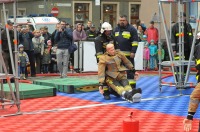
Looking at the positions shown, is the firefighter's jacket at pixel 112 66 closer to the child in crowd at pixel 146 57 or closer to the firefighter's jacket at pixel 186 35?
the firefighter's jacket at pixel 186 35

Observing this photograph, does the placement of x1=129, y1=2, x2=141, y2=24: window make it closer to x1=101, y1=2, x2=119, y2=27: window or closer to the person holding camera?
x1=101, y1=2, x2=119, y2=27: window

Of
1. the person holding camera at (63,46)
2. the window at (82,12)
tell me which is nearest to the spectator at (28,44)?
the person holding camera at (63,46)

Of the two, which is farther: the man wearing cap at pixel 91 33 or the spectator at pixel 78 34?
the man wearing cap at pixel 91 33

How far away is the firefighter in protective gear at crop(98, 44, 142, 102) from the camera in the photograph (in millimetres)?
13328

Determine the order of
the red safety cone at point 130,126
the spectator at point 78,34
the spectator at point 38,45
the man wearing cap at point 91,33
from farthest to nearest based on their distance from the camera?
the man wearing cap at point 91,33 → the spectator at point 78,34 → the spectator at point 38,45 → the red safety cone at point 130,126

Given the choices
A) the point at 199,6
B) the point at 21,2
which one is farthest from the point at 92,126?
the point at 21,2

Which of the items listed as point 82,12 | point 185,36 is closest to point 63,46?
point 185,36

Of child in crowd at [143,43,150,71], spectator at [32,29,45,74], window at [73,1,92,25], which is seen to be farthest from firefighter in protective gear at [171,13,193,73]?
window at [73,1,92,25]

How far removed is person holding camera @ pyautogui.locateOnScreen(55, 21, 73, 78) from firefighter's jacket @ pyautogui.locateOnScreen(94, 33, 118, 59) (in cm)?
472

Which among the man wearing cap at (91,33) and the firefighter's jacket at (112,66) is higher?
the man wearing cap at (91,33)

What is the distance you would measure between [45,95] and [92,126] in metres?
4.32

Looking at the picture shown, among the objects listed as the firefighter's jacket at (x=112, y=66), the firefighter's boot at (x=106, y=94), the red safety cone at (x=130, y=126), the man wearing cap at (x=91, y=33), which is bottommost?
the firefighter's boot at (x=106, y=94)

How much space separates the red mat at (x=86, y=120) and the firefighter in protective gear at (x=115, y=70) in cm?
84

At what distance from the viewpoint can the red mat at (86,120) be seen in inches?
395
